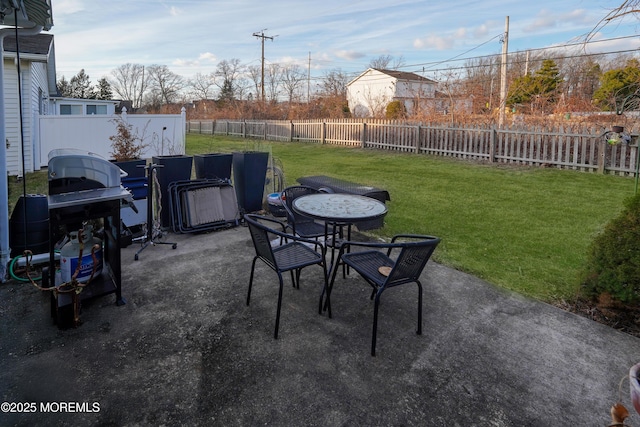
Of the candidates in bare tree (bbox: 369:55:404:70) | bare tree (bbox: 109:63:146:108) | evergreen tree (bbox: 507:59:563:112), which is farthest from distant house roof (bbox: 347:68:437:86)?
bare tree (bbox: 109:63:146:108)

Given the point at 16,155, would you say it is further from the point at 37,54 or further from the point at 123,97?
the point at 123,97

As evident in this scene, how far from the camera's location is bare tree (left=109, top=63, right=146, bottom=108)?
46.4m

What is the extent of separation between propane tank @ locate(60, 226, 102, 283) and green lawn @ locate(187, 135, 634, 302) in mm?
3052

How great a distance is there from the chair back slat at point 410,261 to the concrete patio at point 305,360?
16.3 inches

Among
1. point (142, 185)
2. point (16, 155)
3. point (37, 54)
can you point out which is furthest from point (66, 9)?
point (16, 155)

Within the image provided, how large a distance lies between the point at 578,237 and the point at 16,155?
10.7 m

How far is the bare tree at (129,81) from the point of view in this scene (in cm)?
4638

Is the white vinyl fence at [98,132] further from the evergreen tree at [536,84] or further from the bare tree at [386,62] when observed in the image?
the bare tree at [386,62]

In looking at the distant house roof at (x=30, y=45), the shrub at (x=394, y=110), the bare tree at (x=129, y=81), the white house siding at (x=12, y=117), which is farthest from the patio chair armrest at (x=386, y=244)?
the bare tree at (x=129, y=81)

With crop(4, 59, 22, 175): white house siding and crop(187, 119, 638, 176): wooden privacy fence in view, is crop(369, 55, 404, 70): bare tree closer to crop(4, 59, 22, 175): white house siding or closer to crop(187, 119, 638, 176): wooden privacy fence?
crop(187, 119, 638, 176): wooden privacy fence

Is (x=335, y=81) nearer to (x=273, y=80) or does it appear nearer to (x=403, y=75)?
(x=403, y=75)

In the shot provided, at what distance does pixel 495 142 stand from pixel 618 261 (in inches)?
346

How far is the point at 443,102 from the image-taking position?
20.4 metres

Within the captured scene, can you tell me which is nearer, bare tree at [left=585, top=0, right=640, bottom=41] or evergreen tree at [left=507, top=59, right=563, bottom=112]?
bare tree at [left=585, top=0, right=640, bottom=41]
